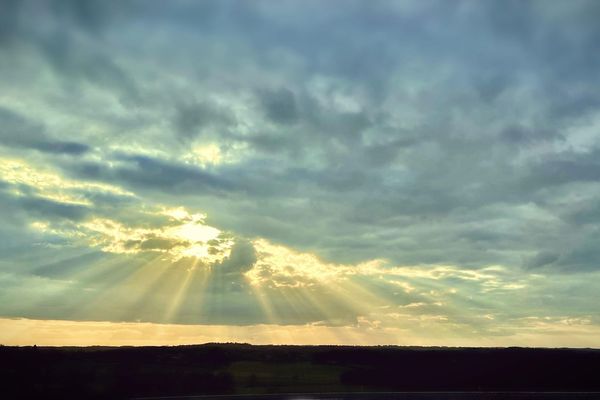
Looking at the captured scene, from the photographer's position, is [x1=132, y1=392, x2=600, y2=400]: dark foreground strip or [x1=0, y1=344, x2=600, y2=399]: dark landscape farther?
[x1=0, y1=344, x2=600, y2=399]: dark landscape

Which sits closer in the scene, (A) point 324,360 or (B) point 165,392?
(B) point 165,392

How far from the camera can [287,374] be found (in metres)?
155

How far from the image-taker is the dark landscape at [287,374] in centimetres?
11850

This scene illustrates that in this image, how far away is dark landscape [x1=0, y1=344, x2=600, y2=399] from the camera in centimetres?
11850

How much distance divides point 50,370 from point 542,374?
12818cm

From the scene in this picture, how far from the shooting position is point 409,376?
15288 centimetres

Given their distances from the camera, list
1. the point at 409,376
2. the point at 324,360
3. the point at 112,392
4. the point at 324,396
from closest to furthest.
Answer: the point at 324,396, the point at 112,392, the point at 409,376, the point at 324,360

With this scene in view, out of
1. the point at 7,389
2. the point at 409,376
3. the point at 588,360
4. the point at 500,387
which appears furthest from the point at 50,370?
the point at 588,360

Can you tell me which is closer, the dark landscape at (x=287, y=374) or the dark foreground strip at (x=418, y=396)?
the dark foreground strip at (x=418, y=396)

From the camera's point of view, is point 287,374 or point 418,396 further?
point 287,374

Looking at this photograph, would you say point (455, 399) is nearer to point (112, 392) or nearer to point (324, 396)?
point (324, 396)

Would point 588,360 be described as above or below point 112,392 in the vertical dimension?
above

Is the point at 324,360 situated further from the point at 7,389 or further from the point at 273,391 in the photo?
the point at 7,389

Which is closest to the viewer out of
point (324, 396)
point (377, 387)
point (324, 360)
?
point (324, 396)
